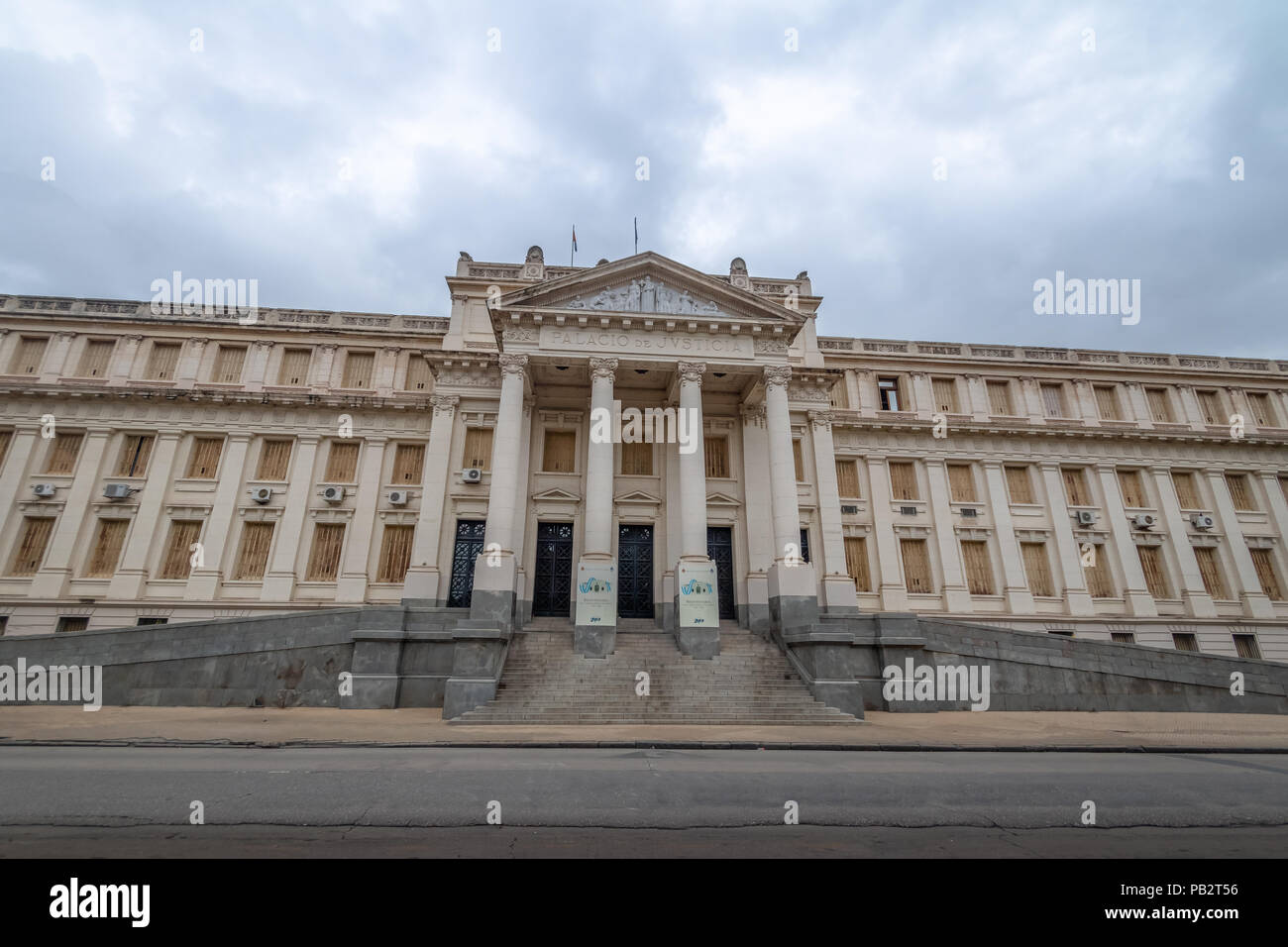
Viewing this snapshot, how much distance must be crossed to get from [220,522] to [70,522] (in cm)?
562

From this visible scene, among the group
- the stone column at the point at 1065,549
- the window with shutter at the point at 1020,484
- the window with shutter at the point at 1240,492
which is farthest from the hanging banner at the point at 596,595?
the window with shutter at the point at 1240,492

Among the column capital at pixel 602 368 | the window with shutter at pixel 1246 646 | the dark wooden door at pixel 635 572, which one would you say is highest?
the column capital at pixel 602 368

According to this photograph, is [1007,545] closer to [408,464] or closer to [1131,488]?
[1131,488]

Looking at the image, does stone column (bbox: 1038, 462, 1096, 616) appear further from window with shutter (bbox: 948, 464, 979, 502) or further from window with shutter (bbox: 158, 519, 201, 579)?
window with shutter (bbox: 158, 519, 201, 579)

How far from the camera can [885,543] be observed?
25641 mm

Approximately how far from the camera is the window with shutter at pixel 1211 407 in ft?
95.3

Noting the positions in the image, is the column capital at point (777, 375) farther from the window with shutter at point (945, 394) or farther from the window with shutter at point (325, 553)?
the window with shutter at point (325, 553)

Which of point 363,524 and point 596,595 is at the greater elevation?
point 363,524

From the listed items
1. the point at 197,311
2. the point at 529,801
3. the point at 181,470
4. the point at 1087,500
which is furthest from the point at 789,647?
the point at 197,311

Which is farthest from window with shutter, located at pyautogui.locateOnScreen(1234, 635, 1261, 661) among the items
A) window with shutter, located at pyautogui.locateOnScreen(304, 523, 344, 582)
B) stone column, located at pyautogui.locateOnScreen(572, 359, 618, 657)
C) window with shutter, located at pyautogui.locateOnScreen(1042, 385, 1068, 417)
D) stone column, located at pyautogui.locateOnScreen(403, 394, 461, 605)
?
window with shutter, located at pyautogui.locateOnScreen(304, 523, 344, 582)

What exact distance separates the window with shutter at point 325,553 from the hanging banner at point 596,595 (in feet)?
40.1

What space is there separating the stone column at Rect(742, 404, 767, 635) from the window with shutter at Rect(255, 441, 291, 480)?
760 inches

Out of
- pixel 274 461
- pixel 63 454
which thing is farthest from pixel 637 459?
pixel 63 454
